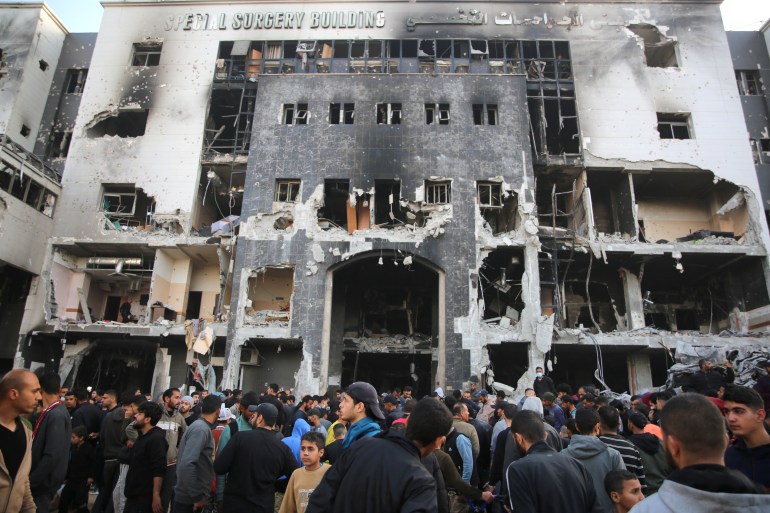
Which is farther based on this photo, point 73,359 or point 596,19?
point 596,19

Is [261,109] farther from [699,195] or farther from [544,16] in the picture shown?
[699,195]

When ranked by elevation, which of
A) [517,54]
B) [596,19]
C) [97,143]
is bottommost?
[97,143]

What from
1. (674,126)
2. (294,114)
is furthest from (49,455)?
(674,126)

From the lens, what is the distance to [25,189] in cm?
2425

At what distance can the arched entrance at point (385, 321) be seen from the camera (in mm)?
23688

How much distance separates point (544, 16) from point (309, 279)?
62.9ft

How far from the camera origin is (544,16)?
27766 millimetres

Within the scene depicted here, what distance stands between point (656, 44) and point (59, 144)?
110 ft

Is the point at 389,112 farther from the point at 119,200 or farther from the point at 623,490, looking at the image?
the point at 623,490

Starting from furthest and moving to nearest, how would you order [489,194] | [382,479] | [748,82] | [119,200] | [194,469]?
[748,82] → [119,200] → [489,194] → [194,469] → [382,479]

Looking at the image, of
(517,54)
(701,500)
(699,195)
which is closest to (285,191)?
(517,54)

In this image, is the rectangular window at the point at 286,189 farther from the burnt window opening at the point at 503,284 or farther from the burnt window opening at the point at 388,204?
the burnt window opening at the point at 503,284

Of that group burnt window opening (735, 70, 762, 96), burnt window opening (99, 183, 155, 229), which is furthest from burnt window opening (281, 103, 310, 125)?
burnt window opening (735, 70, 762, 96)

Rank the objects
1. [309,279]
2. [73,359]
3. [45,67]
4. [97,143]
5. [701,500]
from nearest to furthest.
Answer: [701,500] → [309,279] → [73,359] → [97,143] → [45,67]
